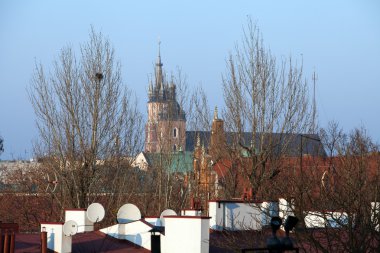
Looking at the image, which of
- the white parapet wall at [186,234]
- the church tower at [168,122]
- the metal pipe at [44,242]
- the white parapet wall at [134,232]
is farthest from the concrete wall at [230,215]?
the church tower at [168,122]

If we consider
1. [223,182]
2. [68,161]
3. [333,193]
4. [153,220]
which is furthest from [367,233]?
[223,182]

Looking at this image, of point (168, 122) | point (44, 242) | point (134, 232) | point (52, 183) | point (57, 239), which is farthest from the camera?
point (168, 122)

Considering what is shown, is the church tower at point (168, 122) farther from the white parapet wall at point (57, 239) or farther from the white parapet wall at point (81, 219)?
the white parapet wall at point (57, 239)

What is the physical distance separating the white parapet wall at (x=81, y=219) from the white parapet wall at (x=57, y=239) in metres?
3.85

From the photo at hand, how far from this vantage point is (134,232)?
27.2 meters

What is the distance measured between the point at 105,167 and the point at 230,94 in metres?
6.83

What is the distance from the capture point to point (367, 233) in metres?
21.2

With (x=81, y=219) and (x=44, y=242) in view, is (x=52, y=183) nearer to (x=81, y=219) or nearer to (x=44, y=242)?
(x=81, y=219)

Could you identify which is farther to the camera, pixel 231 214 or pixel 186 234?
pixel 231 214

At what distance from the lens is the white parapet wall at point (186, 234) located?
82.0 ft

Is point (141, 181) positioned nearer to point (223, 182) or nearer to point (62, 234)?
point (223, 182)

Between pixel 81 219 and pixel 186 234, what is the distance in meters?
6.10

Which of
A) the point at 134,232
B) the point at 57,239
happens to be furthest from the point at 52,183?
the point at 57,239

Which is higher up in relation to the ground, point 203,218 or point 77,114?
point 77,114
